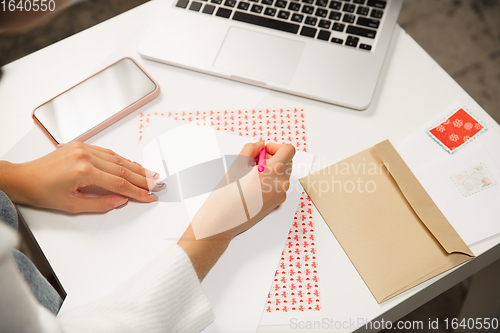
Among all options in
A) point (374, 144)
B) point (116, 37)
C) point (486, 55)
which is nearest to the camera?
point (374, 144)

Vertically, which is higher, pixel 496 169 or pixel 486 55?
pixel 496 169

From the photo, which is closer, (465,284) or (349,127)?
(349,127)

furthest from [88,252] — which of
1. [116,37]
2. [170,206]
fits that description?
[116,37]

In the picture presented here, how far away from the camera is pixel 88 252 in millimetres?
576

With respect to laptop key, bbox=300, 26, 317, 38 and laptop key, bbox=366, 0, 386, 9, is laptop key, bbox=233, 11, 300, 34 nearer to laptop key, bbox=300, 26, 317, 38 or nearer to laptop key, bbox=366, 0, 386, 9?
laptop key, bbox=300, 26, 317, 38

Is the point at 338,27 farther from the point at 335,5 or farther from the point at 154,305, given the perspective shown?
the point at 154,305

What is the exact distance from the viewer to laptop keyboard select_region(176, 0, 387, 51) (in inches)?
27.5

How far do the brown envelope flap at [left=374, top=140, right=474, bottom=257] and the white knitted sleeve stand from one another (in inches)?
13.3

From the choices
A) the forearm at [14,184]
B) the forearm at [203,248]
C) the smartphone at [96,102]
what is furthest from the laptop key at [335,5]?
the forearm at [14,184]

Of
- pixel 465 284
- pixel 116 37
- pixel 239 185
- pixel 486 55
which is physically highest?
pixel 116 37

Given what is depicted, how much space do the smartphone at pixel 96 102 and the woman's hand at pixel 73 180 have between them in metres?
0.06

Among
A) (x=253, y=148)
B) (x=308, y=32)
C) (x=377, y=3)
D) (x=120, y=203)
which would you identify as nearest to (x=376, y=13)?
(x=377, y=3)

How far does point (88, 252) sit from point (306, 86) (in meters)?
0.44

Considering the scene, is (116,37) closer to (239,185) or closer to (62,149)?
(62,149)
